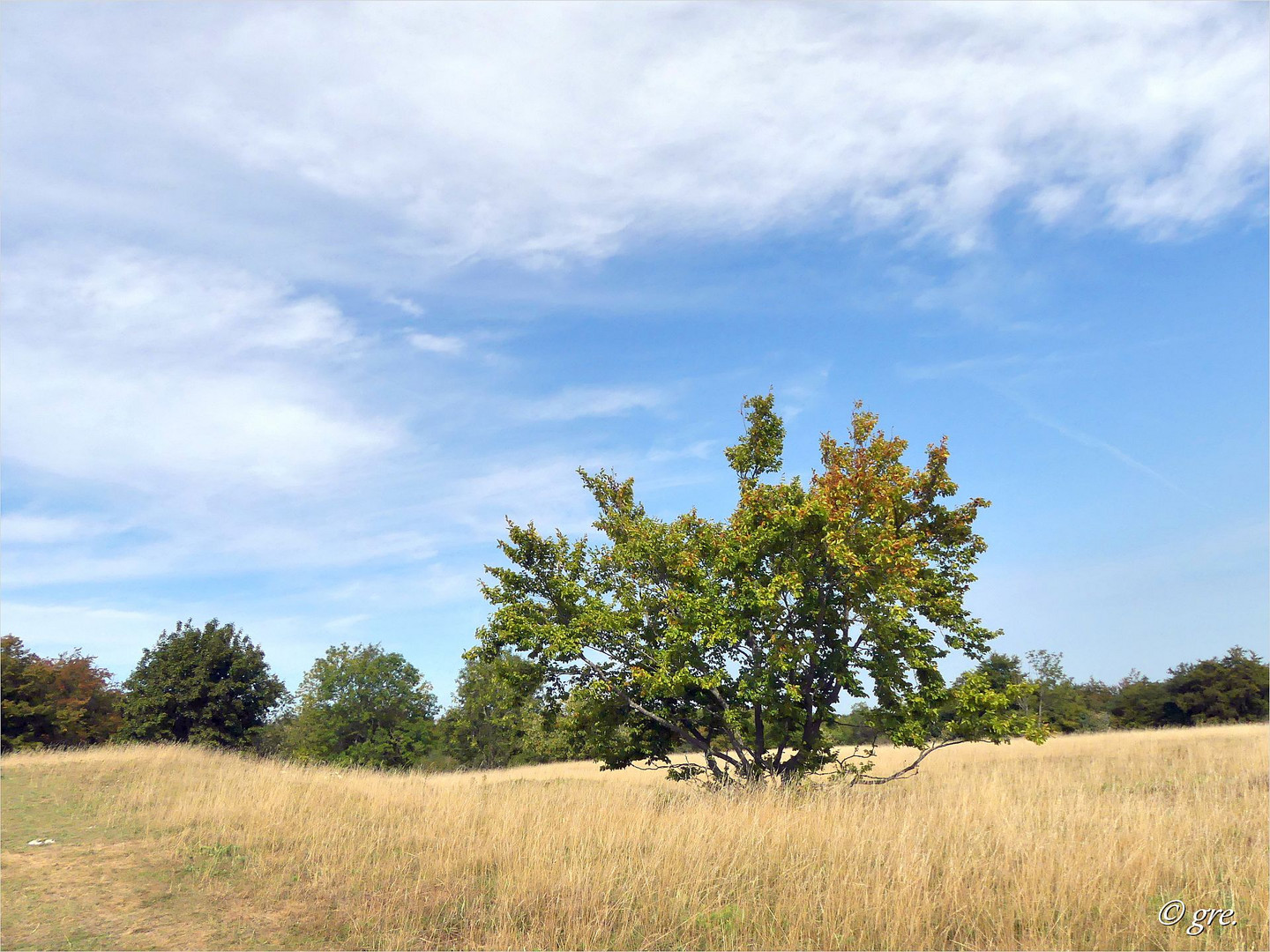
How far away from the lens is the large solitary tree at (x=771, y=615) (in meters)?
14.3

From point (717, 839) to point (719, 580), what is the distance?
653cm

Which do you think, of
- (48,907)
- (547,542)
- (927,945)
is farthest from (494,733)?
(927,945)

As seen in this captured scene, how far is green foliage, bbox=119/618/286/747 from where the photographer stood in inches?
1544

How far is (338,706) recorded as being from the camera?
2036 inches

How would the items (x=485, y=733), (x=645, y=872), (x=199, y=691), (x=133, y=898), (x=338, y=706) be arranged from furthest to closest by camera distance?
(x=485, y=733), (x=338, y=706), (x=199, y=691), (x=133, y=898), (x=645, y=872)

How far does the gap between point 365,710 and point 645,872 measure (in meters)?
49.3

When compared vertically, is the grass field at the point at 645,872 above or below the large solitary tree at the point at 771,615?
below

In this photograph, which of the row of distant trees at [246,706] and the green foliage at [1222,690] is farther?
the green foliage at [1222,690]

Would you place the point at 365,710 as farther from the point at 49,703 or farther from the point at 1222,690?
the point at 1222,690

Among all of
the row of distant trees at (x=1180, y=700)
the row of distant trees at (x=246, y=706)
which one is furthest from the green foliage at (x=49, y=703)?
the row of distant trees at (x=1180, y=700)

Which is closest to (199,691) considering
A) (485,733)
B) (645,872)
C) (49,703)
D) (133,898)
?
(49,703)

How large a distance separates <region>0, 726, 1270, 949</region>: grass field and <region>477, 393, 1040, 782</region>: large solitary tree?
6.07ft

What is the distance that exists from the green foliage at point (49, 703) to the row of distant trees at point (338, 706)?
0.24ft

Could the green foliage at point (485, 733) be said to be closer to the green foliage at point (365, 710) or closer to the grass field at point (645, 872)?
the green foliage at point (365, 710)
